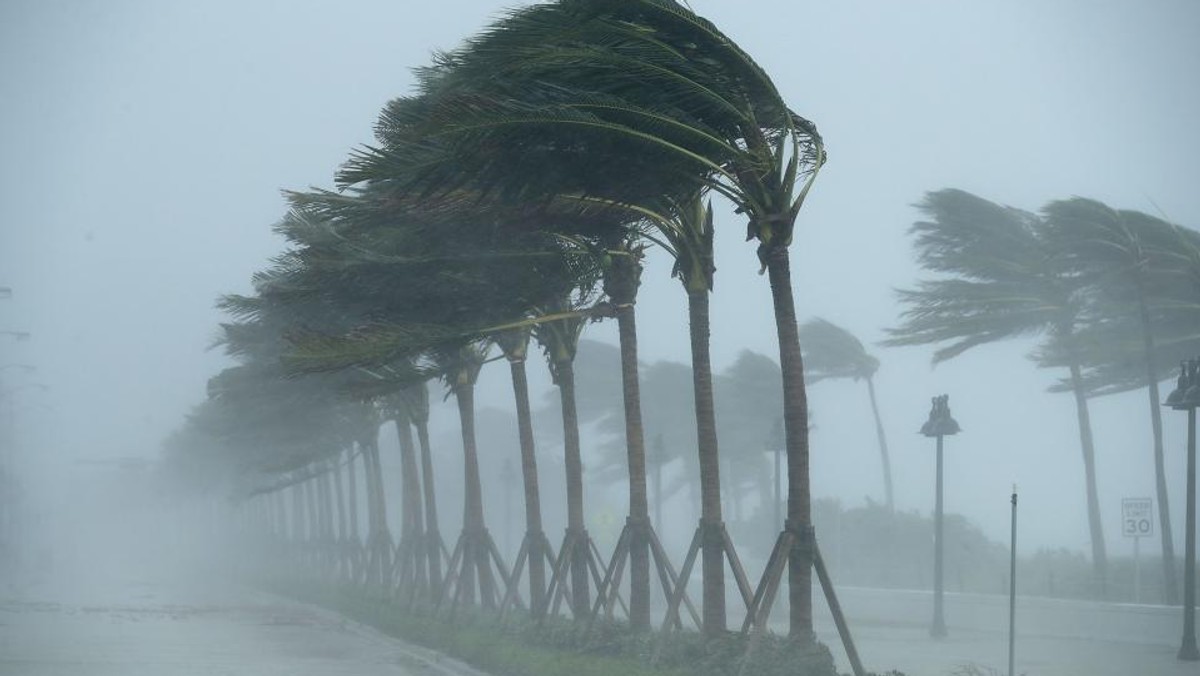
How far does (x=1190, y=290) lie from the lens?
115 ft

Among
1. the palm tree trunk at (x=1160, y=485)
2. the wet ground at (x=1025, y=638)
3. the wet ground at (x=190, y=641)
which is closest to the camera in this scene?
the wet ground at (x=190, y=641)

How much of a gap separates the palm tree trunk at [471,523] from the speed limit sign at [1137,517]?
12.5m

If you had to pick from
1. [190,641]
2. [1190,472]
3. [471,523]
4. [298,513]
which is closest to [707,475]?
[1190,472]

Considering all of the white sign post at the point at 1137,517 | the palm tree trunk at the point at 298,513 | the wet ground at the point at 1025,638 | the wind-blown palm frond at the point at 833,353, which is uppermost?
the wind-blown palm frond at the point at 833,353

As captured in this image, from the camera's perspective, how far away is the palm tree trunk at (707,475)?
18.4m

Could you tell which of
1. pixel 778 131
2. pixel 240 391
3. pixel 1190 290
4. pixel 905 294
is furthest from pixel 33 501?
pixel 778 131

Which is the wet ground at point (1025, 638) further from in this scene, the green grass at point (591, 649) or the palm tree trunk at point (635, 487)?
the palm tree trunk at point (635, 487)

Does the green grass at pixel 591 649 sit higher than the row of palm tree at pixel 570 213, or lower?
lower

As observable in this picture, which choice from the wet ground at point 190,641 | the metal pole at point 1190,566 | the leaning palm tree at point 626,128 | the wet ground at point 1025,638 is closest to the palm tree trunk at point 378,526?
the wet ground at point 190,641

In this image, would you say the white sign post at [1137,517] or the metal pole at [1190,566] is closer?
the metal pole at [1190,566]

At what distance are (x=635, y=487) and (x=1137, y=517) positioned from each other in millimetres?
13283

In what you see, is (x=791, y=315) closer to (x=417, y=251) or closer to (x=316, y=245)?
(x=417, y=251)

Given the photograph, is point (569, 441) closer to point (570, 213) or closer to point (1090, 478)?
point (570, 213)

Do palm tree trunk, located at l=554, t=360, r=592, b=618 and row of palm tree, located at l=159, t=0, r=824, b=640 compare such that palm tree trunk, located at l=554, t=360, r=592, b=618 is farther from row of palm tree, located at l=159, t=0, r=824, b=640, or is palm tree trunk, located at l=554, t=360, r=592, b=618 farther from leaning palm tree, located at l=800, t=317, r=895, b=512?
leaning palm tree, located at l=800, t=317, r=895, b=512
